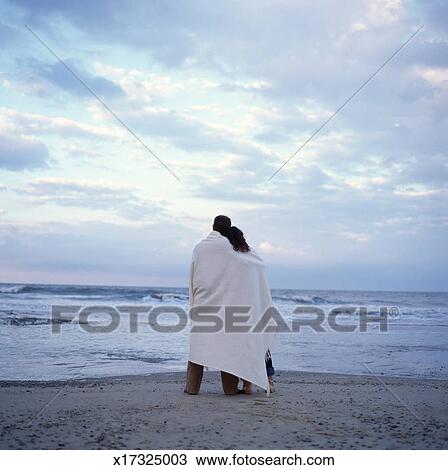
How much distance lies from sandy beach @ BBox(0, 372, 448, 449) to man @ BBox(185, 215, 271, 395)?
0.26 metres

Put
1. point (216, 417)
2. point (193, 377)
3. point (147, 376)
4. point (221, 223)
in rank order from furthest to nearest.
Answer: point (147, 376)
point (221, 223)
point (193, 377)
point (216, 417)

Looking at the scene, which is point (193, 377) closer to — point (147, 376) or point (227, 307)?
point (227, 307)

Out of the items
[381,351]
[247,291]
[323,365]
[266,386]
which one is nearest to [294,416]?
[266,386]

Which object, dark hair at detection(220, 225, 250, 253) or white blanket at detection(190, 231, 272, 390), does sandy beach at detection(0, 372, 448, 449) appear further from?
dark hair at detection(220, 225, 250, 253)

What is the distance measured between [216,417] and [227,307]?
4.16ft

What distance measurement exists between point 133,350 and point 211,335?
483 centimetres

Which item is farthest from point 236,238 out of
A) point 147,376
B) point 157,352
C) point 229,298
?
point 157,352

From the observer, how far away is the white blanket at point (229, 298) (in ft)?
16.9

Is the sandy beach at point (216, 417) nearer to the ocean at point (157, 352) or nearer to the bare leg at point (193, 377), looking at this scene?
the bare leg at point (193, 377)

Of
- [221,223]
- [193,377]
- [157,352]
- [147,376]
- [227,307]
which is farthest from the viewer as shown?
[157,352]

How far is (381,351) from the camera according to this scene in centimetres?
1043

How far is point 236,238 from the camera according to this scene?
17.5ft

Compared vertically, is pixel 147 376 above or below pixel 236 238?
below
